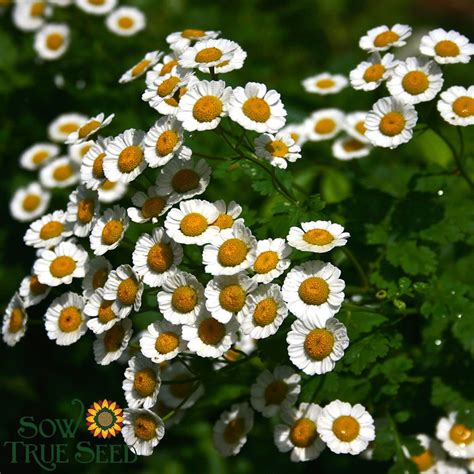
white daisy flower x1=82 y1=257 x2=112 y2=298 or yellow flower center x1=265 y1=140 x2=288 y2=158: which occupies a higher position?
yellow flower center x1=265 y1=140 x2=288 y2=158

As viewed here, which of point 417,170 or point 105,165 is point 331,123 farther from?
point 105,165

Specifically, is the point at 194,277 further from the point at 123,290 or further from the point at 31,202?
the point at 31,202

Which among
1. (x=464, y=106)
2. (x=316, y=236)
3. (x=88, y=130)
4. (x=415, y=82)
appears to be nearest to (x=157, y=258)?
(x=316, y=236)

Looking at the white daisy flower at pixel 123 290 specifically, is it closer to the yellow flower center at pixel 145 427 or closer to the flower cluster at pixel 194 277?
the flower cluster at pixel 194 277

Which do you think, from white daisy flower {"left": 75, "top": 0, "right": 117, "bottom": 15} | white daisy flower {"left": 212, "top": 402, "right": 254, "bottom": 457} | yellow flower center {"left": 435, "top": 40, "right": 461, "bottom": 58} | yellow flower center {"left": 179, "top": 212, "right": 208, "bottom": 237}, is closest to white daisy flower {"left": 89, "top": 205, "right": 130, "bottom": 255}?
yellow flower center {"left": 179, "top": 212, "right": 208, "bottom": 237}

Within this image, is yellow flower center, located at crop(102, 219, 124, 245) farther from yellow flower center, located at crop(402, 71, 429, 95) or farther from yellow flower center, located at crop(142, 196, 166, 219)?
yellow flower center, located at crop(402, 71, 429, 95)

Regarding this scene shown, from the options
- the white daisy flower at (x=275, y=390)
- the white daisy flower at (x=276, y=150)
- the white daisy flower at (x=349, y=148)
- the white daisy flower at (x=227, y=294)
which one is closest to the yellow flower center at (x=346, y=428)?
the white daisy flower at (x=275, y=390)
